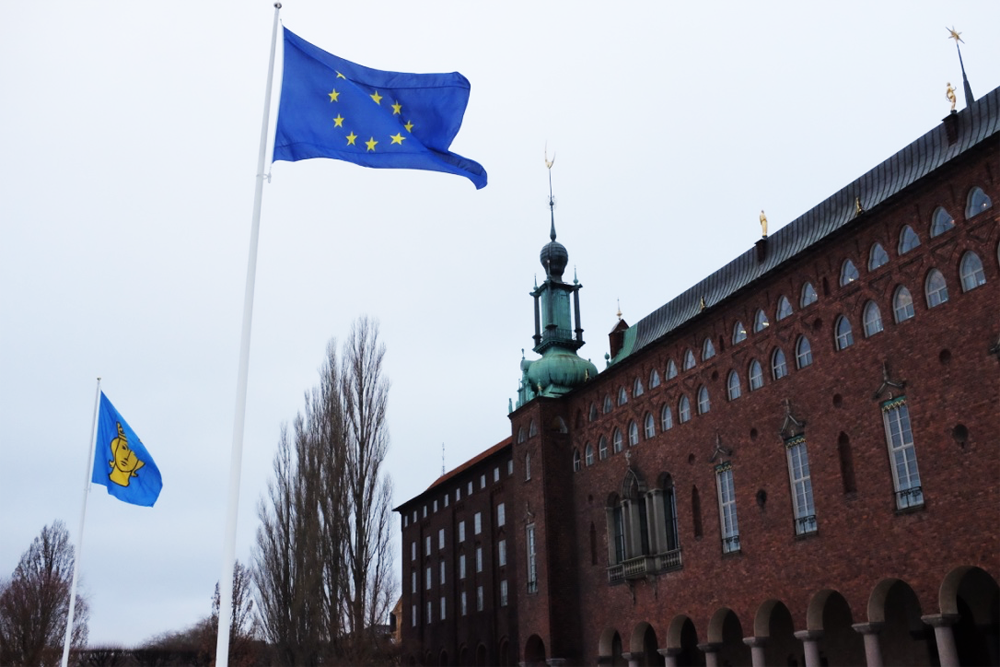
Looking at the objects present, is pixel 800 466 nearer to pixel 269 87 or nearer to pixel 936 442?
pixel 936 442

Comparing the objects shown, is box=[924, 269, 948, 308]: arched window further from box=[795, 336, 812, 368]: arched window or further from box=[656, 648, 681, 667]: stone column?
box=[656, 648, 681, 667]: stone column

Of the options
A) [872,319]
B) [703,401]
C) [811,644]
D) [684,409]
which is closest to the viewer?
[872,319]

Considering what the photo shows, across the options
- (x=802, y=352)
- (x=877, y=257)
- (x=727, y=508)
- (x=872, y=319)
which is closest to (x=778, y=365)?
(x=802, y=352)

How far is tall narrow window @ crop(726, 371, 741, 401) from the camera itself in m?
28.1

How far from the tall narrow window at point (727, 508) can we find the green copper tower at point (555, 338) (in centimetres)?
1059

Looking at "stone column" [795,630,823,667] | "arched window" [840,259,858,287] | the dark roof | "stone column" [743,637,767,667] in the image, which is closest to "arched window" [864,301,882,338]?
"arched window" [840,259,858,287]

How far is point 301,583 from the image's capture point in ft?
103

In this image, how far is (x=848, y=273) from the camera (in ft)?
80.0

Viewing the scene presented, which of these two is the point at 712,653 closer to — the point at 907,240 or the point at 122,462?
the point at 907,240

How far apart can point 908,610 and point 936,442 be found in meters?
5.14

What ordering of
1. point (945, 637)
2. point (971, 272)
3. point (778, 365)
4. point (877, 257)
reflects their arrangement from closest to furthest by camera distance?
point (945, 637) < point (971, 272) < point (877, 257) < point (778, 365)

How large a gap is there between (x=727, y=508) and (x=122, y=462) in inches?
638

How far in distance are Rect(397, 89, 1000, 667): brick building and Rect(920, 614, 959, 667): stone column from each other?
41mm

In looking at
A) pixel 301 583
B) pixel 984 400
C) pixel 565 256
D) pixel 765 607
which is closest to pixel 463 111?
pixel 984 400
